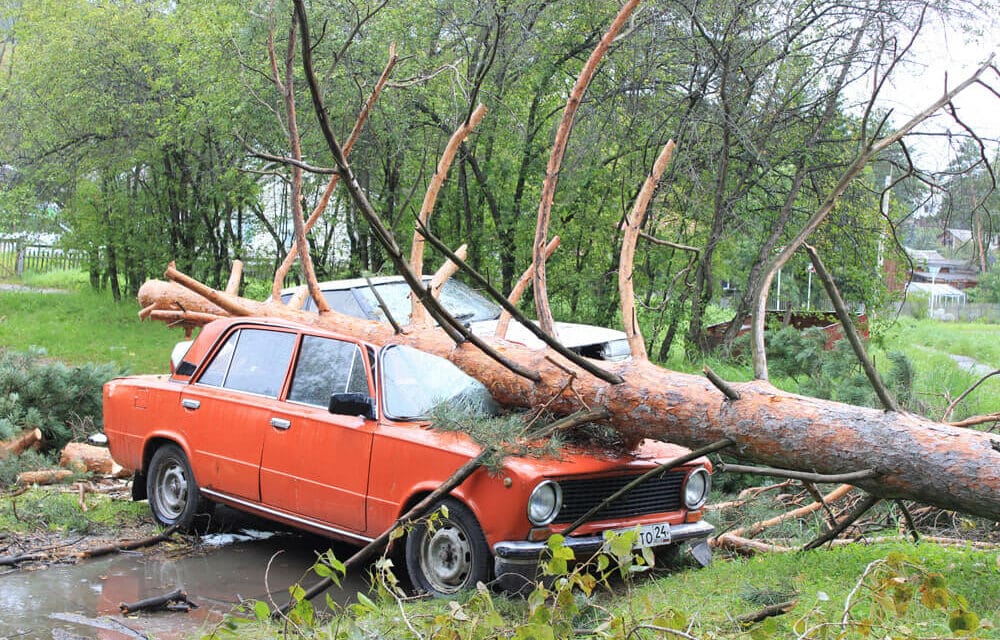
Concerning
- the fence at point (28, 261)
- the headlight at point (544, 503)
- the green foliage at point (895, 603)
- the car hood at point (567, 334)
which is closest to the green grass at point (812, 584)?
the green foliage at point (895, 603)

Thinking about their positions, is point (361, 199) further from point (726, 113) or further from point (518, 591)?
point (726, 113)

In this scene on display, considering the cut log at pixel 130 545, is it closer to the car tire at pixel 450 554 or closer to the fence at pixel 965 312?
the car tire at pixel 450 554

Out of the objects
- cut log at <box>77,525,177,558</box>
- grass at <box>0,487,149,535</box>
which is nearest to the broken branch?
cut log at <box>77,525,177,558</box>

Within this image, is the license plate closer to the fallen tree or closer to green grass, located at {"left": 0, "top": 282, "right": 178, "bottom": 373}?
the fallen tree

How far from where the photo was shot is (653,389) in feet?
18.1

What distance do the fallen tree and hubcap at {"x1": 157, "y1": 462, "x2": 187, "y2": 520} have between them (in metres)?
1.91

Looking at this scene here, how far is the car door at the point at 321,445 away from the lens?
610 cm

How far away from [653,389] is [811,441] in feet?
3.18

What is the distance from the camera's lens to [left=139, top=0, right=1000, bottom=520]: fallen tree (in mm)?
4449

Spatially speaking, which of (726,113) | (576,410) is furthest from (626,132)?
(576,410)

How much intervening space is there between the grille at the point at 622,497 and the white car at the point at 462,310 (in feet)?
12.8

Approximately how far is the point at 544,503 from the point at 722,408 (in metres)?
1.08

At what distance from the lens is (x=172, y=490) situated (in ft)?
24.3

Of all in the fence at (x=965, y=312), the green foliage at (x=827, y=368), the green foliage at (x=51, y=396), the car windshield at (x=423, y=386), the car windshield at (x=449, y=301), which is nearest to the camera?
the car windshield at (x=423, y=386)
